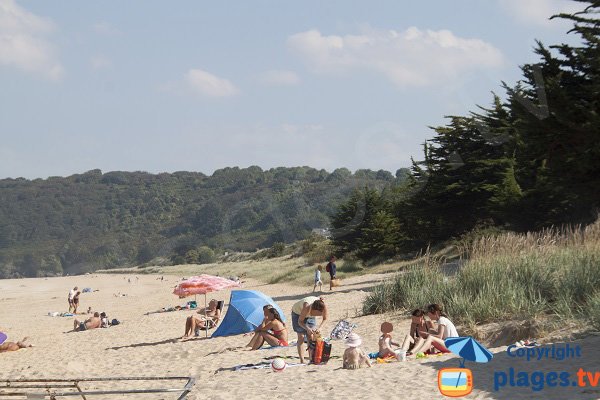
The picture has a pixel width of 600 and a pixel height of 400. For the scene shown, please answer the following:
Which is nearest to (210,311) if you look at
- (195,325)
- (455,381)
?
(195,325)

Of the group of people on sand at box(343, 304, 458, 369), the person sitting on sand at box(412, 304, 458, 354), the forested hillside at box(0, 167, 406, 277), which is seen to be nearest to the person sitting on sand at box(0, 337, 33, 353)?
the group of people on sand at box(343, 304, 458, 369)

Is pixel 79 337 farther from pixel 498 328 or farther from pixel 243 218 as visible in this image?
pixel 243 218

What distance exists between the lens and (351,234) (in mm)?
45156

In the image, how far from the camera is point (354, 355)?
10562 millimetres

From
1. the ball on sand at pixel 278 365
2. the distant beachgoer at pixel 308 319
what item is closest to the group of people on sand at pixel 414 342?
the ball on sand at pixel 278 365

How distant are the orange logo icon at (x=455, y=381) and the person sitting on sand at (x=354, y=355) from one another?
59.1 inches

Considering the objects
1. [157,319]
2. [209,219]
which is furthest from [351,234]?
[209,219]

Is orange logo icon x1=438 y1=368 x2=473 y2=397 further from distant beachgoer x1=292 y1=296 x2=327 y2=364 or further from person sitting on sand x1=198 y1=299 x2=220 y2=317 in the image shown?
person sitting on sand x1=198 y1=299 x2=220 y2=317

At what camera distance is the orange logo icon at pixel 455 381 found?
27.3ft

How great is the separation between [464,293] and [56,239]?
7224 inches

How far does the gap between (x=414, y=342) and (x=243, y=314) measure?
222 inches

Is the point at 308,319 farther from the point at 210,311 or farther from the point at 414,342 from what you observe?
the point at 210,311

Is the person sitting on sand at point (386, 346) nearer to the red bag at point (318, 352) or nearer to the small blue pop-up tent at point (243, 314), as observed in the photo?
the red bag at point (318, 352)

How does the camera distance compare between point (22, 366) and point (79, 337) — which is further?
point (79, 337)
